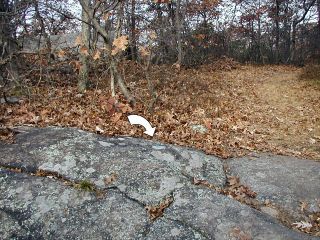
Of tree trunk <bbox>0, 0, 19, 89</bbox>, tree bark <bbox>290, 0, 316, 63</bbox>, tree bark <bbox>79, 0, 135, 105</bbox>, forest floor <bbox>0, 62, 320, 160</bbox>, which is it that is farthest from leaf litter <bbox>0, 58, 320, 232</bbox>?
tree bark <bbox>290, 0, 316, 63</bbox>

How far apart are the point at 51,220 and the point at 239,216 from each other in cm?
259

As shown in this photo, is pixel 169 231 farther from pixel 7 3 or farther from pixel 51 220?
pixel 7 3

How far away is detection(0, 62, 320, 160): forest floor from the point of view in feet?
24.5

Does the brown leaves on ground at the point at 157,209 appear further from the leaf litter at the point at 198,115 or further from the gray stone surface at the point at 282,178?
the gray stone surface at the point at 282,178

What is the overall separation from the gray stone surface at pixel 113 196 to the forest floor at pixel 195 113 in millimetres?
792

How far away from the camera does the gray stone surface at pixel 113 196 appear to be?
478 cm

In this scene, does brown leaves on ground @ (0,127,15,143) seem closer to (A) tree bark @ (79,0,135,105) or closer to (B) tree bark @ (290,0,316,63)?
(A) tree bark @ (79,0,135,105)

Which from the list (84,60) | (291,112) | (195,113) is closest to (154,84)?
(84,60)

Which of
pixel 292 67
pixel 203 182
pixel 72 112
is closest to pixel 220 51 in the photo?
pixel 292 67

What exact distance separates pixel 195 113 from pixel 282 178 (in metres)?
3.44

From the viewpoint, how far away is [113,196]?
5.27m

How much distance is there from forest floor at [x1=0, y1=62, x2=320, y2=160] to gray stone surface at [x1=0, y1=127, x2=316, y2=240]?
79 centimetres

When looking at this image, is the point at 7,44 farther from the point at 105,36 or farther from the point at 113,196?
the point at 113,196

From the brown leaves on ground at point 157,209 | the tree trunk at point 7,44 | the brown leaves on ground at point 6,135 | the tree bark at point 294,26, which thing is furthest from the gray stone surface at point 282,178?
the tree bark at point 294,26
